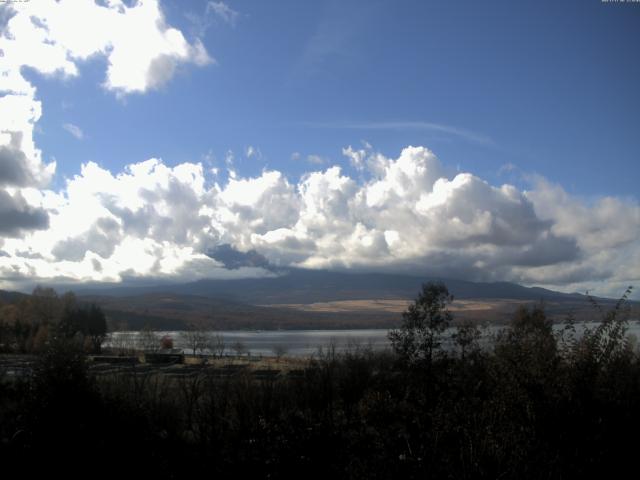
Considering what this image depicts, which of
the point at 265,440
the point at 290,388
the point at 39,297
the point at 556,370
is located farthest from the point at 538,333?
the point at 39,297

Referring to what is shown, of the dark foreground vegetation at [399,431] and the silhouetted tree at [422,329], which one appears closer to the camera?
the dark foreground vegetation at [399,431]

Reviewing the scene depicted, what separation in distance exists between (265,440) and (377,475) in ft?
16.7

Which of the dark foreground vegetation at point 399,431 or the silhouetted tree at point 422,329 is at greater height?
the silhouetted tree at point 422,329

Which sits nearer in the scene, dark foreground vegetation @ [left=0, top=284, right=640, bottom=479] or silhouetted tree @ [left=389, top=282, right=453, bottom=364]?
dark foreground vegetation @ [left=0, top=284, right=640, bottom=479]

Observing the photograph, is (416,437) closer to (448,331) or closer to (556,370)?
(556,370)

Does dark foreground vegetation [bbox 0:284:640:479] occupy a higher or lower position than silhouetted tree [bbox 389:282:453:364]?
lower

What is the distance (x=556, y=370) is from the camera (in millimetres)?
14164

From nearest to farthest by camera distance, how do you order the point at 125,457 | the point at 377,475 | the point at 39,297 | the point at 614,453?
1. the point at 377,475
2. the point at 614,453
3. the point at 125,457
4. the point at 39,297

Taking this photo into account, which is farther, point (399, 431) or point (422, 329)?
point (422, 329)

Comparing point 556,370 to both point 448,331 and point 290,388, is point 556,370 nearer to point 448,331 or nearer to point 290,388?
point 448,331

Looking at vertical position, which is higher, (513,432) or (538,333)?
(538,333)

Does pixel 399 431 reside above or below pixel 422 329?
below

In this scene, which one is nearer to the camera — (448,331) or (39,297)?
(448,331)

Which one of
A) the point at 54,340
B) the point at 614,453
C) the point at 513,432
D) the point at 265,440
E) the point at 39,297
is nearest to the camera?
the point at 513,432
